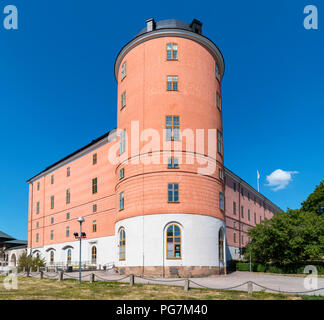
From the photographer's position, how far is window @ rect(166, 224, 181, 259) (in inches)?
1111

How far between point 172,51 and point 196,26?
4200mm

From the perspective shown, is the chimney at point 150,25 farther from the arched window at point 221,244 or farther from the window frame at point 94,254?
the window frame at point 94,254

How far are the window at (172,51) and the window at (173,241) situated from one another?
611 inches

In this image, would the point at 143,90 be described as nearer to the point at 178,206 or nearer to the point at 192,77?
the point at 192,77

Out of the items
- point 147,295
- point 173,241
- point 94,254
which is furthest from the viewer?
point 94,254

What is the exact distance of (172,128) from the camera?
30.6m

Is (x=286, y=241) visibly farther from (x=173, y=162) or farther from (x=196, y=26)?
(x=196, y=26)

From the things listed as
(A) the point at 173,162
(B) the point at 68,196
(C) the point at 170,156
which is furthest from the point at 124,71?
(B) the point at 68,196

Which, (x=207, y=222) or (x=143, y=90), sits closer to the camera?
(x=207, y=222)

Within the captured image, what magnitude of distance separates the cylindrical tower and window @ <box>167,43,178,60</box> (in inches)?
3.7

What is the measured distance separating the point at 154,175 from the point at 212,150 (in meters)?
6.24

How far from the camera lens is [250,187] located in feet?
197

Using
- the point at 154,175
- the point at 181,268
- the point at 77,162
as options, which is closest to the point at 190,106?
the point at 154,175

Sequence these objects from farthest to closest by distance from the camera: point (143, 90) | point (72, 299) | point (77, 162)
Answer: point (77, 162), point (143, 90), point (72, 299)
